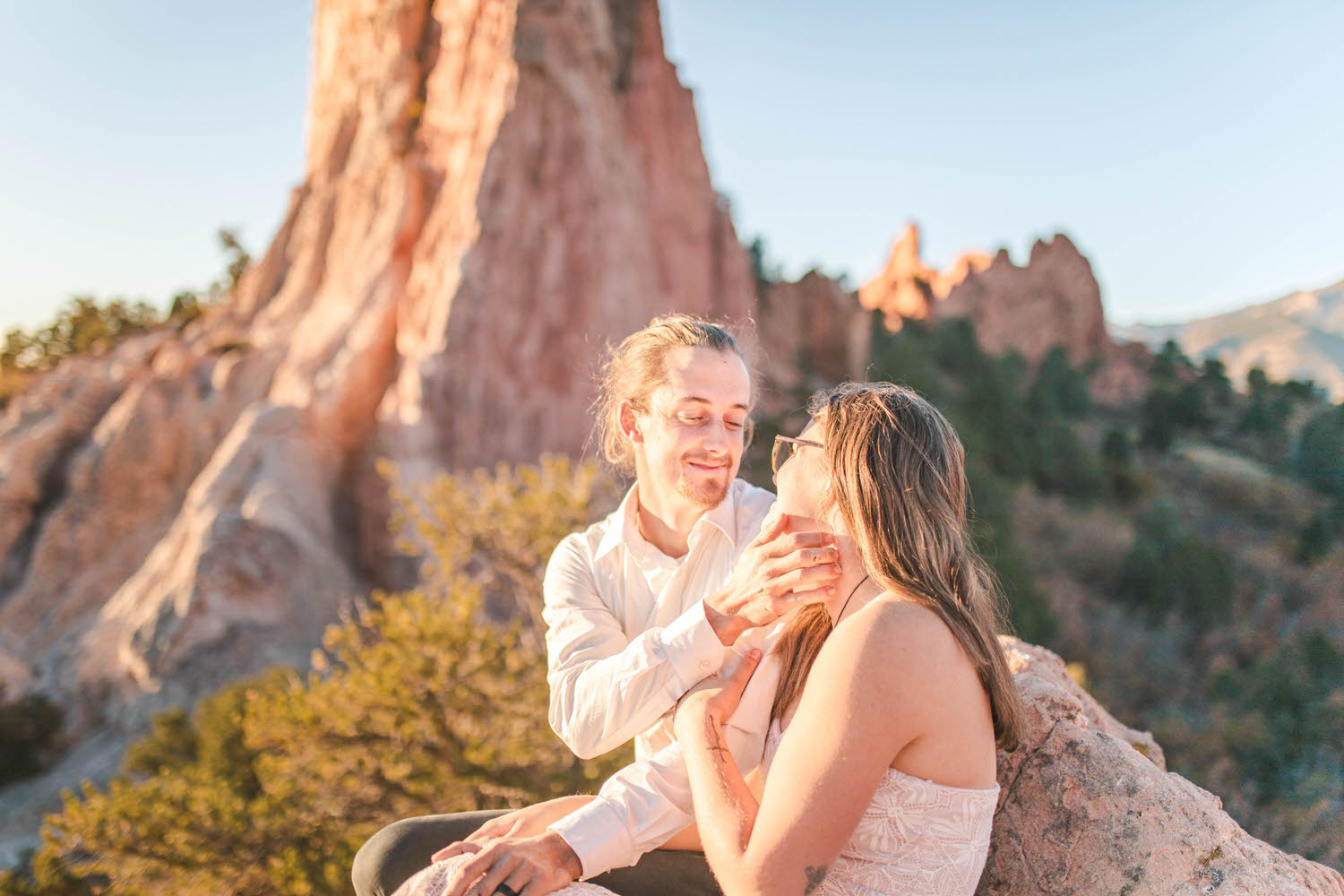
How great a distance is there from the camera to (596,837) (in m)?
1.88

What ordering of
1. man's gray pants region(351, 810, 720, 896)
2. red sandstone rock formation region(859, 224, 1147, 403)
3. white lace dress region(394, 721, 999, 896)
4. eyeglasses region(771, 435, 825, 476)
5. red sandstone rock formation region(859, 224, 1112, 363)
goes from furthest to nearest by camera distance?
1. red sandstone rock formation region(859, 224, 1112, 363)
2. red sandstone rock formation region(859, 224, 1147, 403)
3. man's gray pants region(351, 810, 720, 896)
4. eyeglasses region(771, 435, 825, 476)
5. white lace dress region(394, 721, 999, 896)

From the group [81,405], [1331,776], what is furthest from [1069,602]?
[81,405]

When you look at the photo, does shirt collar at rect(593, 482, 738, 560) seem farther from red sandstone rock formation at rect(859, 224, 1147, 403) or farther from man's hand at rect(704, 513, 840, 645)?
red sandstone rock formation at rect(859, 224, 1147, 403)

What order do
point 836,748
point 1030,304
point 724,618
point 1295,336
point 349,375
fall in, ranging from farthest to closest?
point 1030,304
point 349,375
point 1295,336
point 724,618
point 836,748

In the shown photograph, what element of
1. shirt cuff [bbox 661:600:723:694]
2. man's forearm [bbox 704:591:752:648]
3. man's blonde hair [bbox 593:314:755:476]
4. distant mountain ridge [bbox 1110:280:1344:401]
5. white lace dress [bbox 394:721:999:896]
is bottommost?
white lace dress [bbox 394:721:999:896]

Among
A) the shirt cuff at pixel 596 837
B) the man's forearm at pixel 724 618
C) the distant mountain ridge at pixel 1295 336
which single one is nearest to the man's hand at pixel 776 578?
the man's forearm at pixel 724 618

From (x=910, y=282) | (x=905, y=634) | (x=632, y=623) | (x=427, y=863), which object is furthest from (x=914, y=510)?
(x=910, y=282)

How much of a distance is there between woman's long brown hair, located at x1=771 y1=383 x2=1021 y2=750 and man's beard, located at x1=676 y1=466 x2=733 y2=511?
2.51ft

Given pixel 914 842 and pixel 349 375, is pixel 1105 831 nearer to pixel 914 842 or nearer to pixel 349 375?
pixel 914 842

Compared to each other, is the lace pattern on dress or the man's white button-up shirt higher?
the man's white button-up shirt

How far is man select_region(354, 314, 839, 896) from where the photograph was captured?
1865 mm

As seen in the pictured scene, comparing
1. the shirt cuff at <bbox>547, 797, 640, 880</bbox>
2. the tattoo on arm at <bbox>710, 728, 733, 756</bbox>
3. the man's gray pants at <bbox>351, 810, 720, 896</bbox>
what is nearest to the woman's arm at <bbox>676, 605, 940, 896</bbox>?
the tattoo on arm at <bbox>710, 728, 733, 756</bbox>

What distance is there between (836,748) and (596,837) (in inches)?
28.7

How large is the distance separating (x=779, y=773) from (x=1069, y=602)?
53.1 ft
